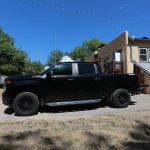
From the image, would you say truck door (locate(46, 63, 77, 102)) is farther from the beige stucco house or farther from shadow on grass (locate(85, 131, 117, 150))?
the beige stucco house

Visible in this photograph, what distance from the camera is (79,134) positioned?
7305 millimetres

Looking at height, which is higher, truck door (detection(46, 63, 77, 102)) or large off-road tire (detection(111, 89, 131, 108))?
truck door (detection(46, 63, 77, 102))

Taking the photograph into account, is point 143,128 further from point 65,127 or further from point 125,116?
point 65,127

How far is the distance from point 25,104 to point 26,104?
0.11 feet

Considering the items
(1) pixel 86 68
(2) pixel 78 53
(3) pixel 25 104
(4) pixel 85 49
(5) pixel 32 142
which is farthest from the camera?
(2) pixel 78 53

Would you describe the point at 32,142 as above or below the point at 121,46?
below

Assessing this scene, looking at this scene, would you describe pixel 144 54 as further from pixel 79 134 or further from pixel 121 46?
pixel 79 134

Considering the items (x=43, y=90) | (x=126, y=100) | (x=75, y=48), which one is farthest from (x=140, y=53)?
(x=75, y=48)

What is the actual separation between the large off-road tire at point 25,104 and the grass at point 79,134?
1.20 meters

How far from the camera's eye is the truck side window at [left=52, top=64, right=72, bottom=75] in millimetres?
10598

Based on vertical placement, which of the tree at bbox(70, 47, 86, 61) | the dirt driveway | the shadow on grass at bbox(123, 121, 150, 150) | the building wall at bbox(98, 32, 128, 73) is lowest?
the shadow on grass at bbox(123, 121, 150, 150)

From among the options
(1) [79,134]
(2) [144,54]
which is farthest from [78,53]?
(1) [79,134]

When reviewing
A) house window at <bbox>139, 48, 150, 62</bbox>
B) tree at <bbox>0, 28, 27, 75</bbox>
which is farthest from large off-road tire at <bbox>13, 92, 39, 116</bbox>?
tree at <bbox>0, 28, 27, 75</bbox>

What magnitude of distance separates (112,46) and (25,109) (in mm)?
19973
